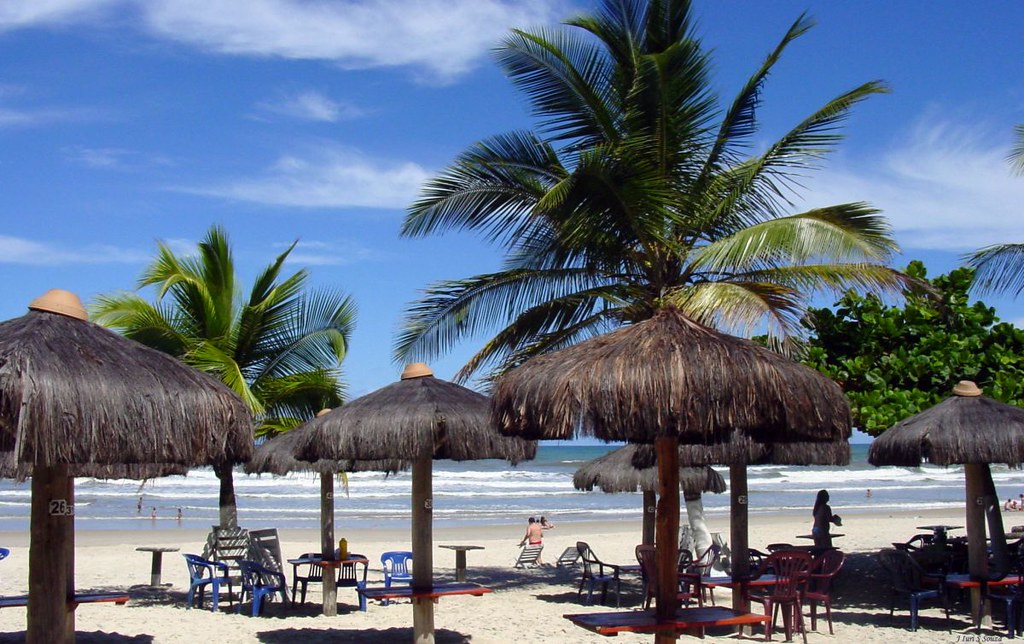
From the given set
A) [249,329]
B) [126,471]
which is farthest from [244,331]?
[126,471]

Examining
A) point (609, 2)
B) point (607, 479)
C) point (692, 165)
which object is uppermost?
point (609, 2)

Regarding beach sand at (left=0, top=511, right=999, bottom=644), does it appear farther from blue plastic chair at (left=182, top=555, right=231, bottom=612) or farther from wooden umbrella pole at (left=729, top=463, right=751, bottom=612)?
wooden umbrella pole at (left=729, top=463, right=751, bottom=612)

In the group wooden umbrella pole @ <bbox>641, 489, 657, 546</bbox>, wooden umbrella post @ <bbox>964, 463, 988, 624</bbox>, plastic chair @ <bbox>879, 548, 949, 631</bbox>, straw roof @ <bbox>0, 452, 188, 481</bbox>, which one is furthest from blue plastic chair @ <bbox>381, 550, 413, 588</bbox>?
wooden umbrella post @ <bbox>964, 463, 988, 624</bbox>

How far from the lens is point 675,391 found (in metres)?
5.76

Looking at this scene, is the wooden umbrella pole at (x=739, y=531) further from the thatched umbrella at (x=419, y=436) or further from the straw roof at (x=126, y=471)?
the straw roof at (x=126, y=471)

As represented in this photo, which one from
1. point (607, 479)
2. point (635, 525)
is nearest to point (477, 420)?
point (607, 479)

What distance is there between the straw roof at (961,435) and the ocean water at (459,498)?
19.3 meters

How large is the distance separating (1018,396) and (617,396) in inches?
326

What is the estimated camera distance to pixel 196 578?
12.2 metres

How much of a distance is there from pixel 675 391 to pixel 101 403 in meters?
3.21

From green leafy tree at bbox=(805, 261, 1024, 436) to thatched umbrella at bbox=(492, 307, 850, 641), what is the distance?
655cm

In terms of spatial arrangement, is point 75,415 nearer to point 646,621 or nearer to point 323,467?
point 646,621

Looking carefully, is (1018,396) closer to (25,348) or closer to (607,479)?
(607,479)

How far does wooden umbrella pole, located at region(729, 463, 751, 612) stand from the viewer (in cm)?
1033
